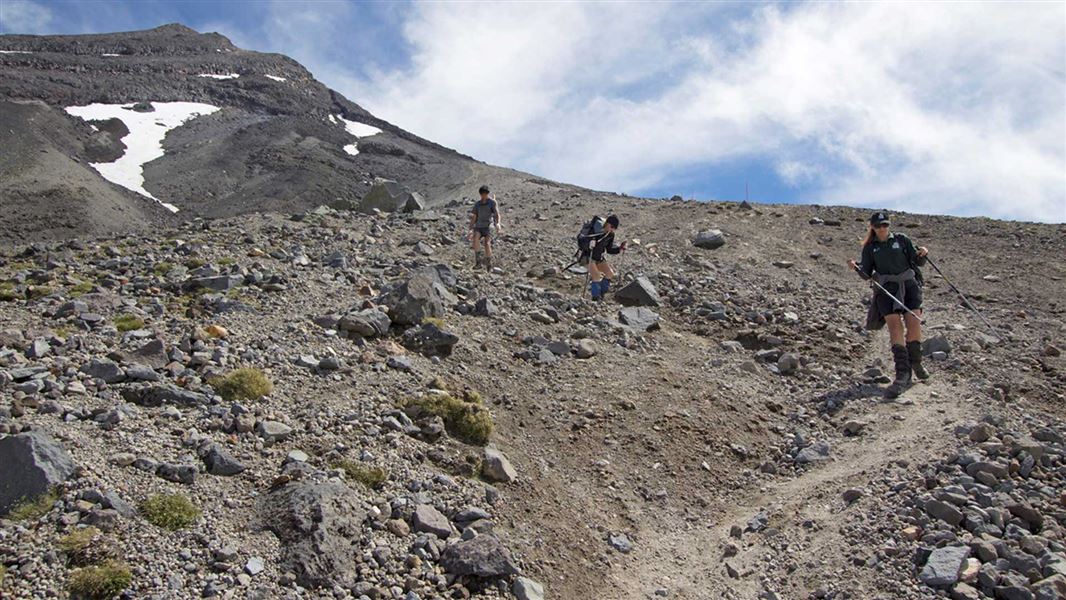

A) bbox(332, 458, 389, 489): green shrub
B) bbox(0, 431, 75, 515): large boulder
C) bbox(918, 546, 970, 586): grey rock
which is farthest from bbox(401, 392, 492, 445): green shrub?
bbox(918, 546, 970, 586): grey rock

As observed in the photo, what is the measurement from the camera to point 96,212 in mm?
42000

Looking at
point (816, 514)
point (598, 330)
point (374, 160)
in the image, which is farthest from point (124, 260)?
point (374, 160)

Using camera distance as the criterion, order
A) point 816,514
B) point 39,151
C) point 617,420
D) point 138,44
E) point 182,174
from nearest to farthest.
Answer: point 816,514
point 617,420
point 39,151
point 182,174
point 138,44

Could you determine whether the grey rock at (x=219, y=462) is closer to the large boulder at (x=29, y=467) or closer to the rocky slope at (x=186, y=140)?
the large boulder at (x=29, y=467)

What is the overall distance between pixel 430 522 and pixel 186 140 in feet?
200

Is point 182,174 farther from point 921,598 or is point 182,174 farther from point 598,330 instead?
point 921,598

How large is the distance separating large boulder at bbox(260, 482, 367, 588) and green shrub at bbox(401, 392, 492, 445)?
2189 millimetres

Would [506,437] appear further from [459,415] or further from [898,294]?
[898,294]

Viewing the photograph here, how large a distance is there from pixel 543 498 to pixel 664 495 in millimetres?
1707

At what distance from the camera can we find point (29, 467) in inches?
275

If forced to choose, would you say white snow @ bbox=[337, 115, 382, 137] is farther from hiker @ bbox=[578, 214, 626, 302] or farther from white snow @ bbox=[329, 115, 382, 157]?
hiker @ bbox=[578, 214, 626, 302]

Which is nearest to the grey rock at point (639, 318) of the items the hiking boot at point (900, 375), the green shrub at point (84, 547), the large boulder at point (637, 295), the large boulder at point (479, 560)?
the large boulder at point (637, 295)

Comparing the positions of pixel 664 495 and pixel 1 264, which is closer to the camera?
pixel 664 495

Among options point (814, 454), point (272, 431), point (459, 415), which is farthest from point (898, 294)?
point (272, 431)
